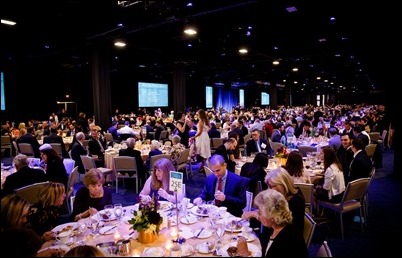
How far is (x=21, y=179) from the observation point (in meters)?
5.04

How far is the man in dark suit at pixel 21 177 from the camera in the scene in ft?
16.4

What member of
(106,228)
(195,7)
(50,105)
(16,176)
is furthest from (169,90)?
(106,228)

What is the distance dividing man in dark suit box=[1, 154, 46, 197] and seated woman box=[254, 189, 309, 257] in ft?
12.7

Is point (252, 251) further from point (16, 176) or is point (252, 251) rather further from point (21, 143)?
point (21, 143)

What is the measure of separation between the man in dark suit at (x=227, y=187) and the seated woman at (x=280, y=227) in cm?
128

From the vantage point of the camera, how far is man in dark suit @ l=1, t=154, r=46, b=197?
499cm

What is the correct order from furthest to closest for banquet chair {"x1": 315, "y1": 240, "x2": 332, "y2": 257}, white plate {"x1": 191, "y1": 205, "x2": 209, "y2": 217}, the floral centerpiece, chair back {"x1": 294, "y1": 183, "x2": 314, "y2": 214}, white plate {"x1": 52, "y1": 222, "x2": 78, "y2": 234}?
1. chair back {"x1": 294, "y1": 183, "x2": 314, "y2": 214}
2. white plate {"x1": 191, "y1": 205, "x2": 209, "y2": 217}
3. white plate {"x1": 52, "y1": 222, "x2": 78, "y2": 234}
4. the floral centerpiece
5. banquet chair {"x1": 315, "y1": 240, "x2": 332, "y2": 257}

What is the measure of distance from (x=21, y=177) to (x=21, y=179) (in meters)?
0.03

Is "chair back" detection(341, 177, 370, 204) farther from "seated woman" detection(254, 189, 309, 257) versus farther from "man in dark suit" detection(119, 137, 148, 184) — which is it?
"man in dark suit" detection(119, 137, 148, 184)

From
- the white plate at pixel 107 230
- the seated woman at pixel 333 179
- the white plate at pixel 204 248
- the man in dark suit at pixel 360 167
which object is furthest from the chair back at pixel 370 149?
the white plate at pixel 107 230

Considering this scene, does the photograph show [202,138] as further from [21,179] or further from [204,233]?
[204,233]

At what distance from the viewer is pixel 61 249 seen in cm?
273

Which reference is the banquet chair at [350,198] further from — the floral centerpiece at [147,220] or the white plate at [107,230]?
the white plate at [107,230]

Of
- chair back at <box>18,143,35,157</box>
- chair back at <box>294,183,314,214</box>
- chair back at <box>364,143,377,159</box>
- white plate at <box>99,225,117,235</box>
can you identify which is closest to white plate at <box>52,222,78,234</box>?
white plate at <box>99,225,117,235</box>
